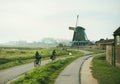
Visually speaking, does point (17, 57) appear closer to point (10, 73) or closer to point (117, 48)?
point (117, 48)

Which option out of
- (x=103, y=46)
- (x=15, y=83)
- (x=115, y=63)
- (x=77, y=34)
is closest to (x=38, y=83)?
(x=15, y=83)

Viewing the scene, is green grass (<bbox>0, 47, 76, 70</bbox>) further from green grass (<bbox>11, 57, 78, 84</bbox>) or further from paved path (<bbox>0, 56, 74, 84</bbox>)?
green grass (<bbox>11, 57, 78, 84</bbox>)

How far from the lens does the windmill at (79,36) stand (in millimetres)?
121625

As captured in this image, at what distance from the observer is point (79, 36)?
399ft

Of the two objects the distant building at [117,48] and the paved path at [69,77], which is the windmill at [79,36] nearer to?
the distant building at [117,48]

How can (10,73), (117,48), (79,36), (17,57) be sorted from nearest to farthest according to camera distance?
(10,73), (117,48), (17,57), (79,36)

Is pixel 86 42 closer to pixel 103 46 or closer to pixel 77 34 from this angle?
pixel 77 34

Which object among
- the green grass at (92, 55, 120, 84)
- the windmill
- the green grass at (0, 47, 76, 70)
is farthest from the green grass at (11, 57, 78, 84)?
the windmill

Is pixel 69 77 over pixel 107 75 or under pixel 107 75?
under

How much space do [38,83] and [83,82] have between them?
4.00m

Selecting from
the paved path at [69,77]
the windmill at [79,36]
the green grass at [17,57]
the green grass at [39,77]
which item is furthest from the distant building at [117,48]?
the windmill at [79,36]

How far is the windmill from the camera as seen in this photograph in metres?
122

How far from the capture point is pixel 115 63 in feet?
120

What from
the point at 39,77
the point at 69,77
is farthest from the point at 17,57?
the point at 39,77
